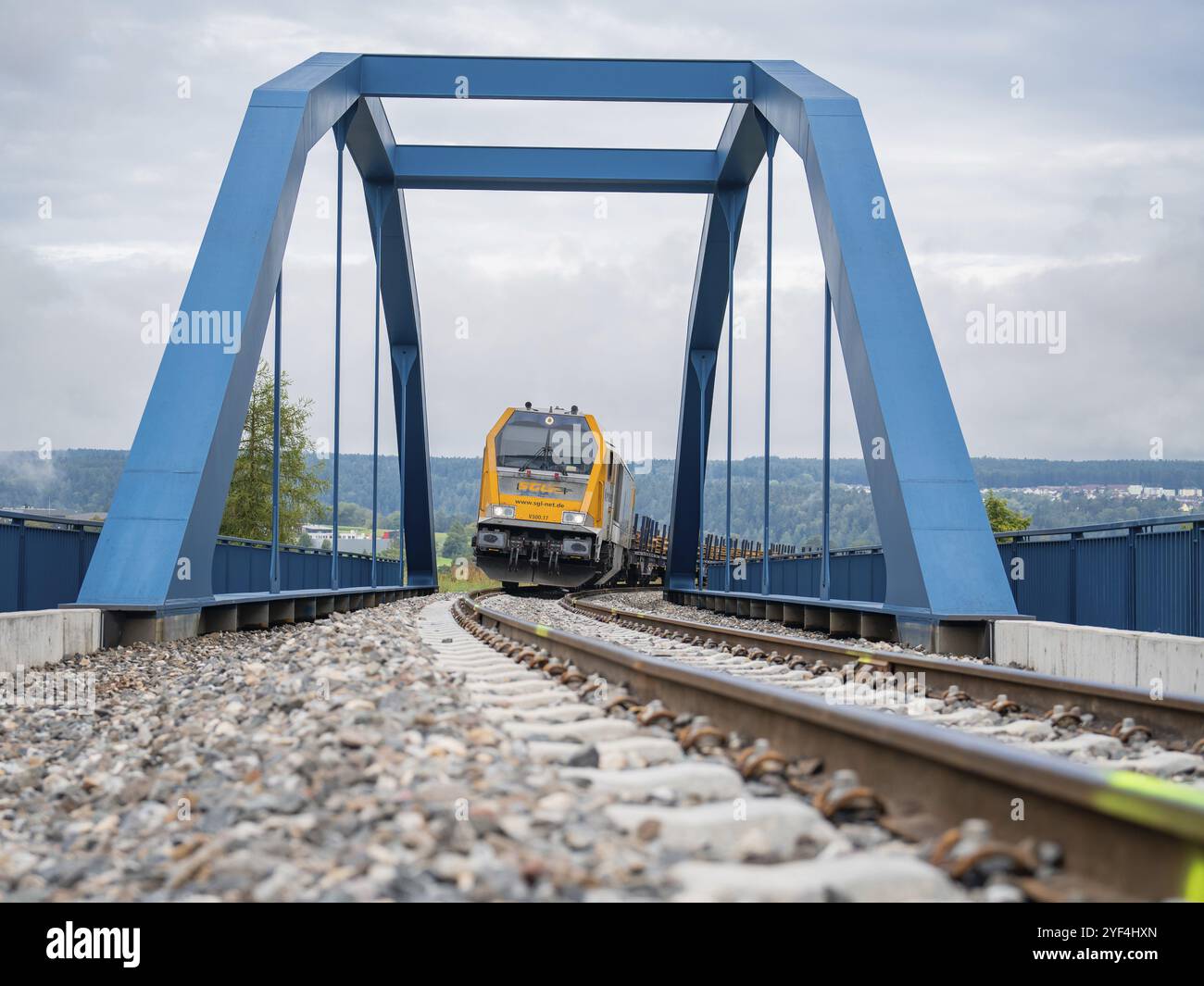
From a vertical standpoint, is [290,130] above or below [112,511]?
above

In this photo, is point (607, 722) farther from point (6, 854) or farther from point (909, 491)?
point (909, 491)

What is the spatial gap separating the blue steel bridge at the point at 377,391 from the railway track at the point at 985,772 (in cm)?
417

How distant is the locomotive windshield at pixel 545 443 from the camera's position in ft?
→ 77.6

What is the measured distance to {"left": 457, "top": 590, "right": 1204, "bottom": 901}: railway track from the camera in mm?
2072

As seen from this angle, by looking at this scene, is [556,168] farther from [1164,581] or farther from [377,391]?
[1164,581]

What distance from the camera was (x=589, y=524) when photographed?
2355cm

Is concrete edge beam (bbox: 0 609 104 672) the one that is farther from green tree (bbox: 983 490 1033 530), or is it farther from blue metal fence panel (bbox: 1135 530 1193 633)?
green tree (bbox: 983 490 1033 530)

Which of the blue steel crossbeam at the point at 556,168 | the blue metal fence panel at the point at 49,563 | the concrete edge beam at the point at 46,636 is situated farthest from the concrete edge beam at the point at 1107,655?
the blue steel crossbeam at the point at 556,168

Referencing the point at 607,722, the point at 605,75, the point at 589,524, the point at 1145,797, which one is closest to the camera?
the point at 1145,797

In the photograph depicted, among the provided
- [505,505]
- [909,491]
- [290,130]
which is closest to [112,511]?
[290,130]

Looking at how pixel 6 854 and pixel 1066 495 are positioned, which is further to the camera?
pixel 1066 495

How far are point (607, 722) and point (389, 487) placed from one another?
143 metres

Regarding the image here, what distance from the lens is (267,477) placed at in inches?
2029
